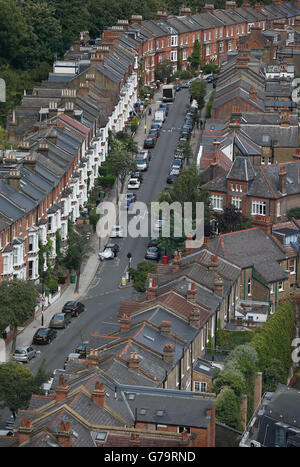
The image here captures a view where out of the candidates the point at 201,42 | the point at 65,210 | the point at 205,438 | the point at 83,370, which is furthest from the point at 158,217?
the point at 201,42

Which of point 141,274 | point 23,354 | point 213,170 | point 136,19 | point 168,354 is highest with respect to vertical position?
point 136,19

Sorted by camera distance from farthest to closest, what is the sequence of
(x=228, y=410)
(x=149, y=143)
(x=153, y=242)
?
1. (x=149, y=143)
2. (x=153, y=242)
3. (x=228, y=410)

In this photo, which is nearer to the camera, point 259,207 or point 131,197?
point 259,207

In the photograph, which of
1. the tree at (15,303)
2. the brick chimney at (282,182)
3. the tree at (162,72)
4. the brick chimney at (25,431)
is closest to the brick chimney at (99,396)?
the brick chimney at (25,431)

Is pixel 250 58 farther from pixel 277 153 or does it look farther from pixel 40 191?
pixel 40 191

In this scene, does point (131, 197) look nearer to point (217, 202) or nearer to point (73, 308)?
point (217, 202)

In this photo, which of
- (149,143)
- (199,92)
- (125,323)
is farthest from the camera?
(199,92)

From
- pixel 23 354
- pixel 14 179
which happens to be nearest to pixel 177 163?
pixel 14 179
